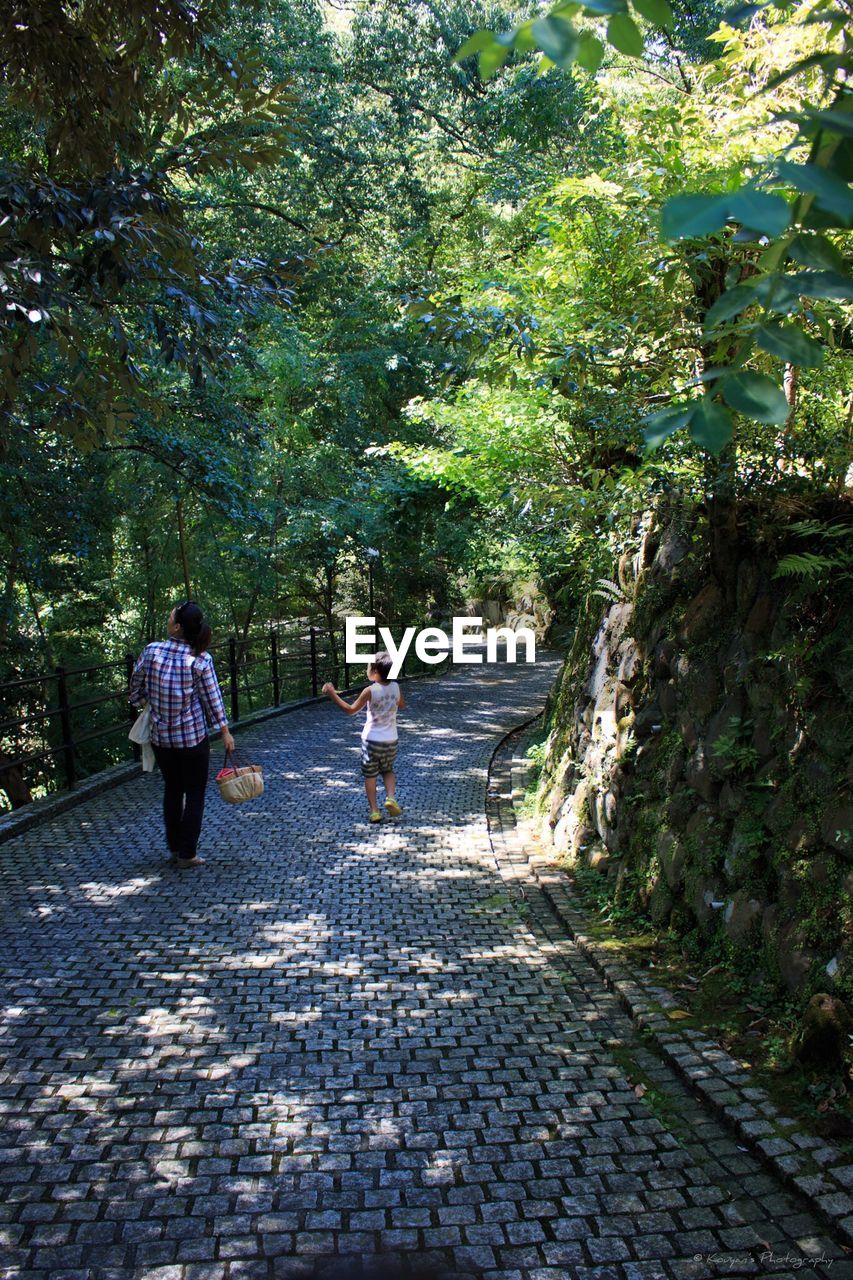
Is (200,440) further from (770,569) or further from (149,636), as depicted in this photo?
(770,569)

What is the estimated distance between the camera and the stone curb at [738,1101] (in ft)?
9.75

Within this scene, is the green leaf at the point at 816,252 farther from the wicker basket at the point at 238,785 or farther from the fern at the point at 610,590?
the wicker basket at the point at 238,785

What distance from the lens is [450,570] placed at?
64.4 ft

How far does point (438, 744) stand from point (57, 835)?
5728mm

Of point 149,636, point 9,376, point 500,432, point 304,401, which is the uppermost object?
point 304,401

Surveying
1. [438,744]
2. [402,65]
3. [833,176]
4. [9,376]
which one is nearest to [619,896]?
[9,376]

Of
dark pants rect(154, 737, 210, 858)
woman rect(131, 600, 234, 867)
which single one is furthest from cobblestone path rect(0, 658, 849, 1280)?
woman rect(131, 600, 234, 867)

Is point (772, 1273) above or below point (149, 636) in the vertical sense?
below

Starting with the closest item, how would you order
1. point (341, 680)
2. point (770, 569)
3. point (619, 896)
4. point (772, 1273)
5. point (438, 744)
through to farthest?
point (772, 1273) → point (770, 569) → point (619, 896) → point (438, 744) → point (341, 680)

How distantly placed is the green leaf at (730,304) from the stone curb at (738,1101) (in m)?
2.74

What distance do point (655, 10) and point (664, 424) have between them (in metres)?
0.61

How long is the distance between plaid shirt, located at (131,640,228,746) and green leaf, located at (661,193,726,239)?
586 centimetres

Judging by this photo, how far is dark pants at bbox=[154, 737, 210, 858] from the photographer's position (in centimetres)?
673

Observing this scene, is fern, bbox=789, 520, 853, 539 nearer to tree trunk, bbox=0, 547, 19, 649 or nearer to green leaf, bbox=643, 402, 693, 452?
green leaf, bbox=643, 402, 693, 452
